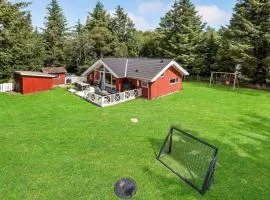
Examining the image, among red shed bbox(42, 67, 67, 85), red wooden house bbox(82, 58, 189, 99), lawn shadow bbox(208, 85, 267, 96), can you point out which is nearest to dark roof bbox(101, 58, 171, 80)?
red wooden house bbox(82, 58, 189, 99)

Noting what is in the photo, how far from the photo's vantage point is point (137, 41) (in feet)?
170

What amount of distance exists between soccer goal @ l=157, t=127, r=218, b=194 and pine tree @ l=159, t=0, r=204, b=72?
2496cm

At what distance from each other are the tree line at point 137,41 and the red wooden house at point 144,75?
30.0 ft

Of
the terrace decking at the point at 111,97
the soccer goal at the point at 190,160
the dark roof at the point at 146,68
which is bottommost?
the soccer goal at the point at 190,160

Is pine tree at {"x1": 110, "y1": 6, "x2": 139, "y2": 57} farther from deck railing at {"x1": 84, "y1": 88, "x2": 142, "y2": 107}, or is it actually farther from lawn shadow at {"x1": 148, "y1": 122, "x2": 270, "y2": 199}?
lawn shadow at {"x1": 148, "y1": 122, "x2": 270, "y2": 199}

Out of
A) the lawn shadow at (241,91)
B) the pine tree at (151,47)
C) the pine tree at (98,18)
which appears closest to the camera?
the lawn shadow at (241,91)

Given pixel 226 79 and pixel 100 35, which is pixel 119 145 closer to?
pixel 226 79

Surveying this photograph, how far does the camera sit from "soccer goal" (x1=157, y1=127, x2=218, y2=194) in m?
10.3

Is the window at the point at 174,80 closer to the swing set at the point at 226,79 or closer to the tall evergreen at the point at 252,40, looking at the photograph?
the swing set at the point at 226,79

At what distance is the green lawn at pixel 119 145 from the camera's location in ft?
33.7

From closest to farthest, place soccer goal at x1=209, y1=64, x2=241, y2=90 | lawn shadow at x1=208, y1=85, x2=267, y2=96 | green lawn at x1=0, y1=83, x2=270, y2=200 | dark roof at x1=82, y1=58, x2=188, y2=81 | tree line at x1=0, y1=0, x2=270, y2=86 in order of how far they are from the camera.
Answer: green lawn at x1=0, y1=83, x2=270, y2=200
dark roof at x1=82, y1=58, x2=188, y2=81
lawn shadow at x1=208, y1=85, x2=267, y2=96
tree line at x1=0, y1=0, x2=270, y2=86
soccer goal at x1=209, y1=64, x2=241, y2=90

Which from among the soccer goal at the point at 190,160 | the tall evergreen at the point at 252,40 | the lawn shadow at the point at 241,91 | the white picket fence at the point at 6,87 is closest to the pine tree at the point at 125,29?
the tall evergreen at the point at 252,40

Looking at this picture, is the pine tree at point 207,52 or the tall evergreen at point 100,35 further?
the tall evergreen at point 100,35

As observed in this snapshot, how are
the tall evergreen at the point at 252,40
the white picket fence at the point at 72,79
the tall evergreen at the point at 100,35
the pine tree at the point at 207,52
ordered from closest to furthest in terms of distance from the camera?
the tall evergreen at the point at 252,40, the white picket fence at the point at 72,79, the pine tree at the point at 207,52, the tall evergreen at the point at 100,35
